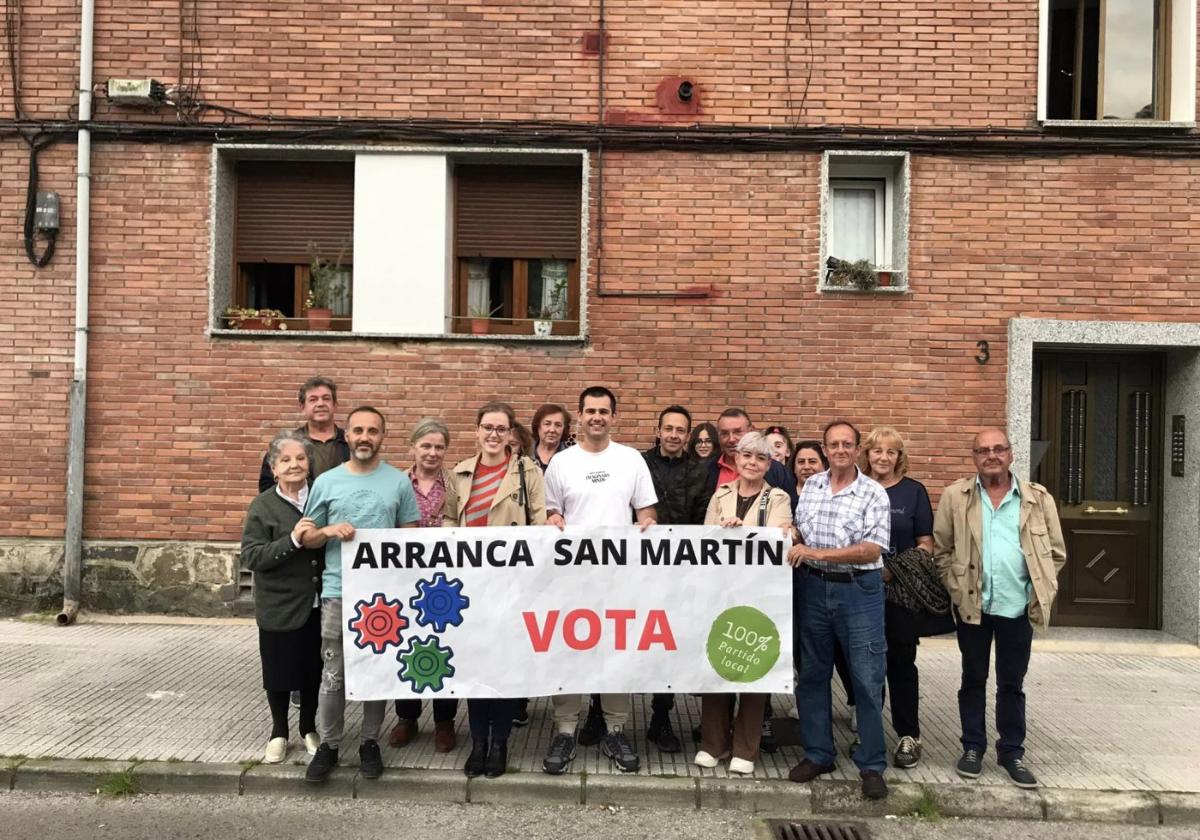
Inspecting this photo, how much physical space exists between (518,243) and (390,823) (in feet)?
17.8

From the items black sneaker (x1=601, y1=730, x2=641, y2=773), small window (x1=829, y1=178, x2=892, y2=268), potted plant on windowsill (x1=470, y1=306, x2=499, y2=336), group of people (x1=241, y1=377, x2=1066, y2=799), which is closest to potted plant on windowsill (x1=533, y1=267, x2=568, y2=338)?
potted plant on windowsill (x1=470, y1=306, x2=499, y2=336)

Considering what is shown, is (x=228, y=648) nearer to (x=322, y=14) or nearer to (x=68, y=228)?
(x=68, y=228)

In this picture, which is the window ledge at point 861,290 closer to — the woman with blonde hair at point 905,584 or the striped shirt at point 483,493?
the woman with blonde hair at point 905,584

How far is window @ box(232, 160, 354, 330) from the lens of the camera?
8.20 meters

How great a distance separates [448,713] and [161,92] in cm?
620

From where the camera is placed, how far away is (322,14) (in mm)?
7816

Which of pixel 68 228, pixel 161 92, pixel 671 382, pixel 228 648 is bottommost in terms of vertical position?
pixel 228 648

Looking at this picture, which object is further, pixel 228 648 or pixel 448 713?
pixel 228 648

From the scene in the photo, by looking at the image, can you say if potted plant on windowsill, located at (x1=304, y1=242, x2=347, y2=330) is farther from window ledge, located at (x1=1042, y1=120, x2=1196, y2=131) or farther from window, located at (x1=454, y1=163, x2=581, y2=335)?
window ledge, located at (x1=1042, y1=120, x2=1196, y2=131)

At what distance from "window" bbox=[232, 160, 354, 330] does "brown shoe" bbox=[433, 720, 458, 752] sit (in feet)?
14.7

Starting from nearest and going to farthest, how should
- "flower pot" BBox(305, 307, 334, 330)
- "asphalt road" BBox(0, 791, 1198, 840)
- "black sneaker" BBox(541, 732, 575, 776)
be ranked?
"asphalt road" BBox(0, 791, 1198, 840)
"black sneaker" BBox(541, 732, 575, 776)
"flower pot" BBox(305, 307, 334, 330)

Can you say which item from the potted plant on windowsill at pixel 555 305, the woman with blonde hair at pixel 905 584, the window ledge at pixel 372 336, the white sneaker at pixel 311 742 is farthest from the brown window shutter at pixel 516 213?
the white sneaker at pixel 311 742

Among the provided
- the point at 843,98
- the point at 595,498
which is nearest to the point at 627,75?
the point at 843,98

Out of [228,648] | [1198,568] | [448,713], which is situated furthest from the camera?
[1198,568]
